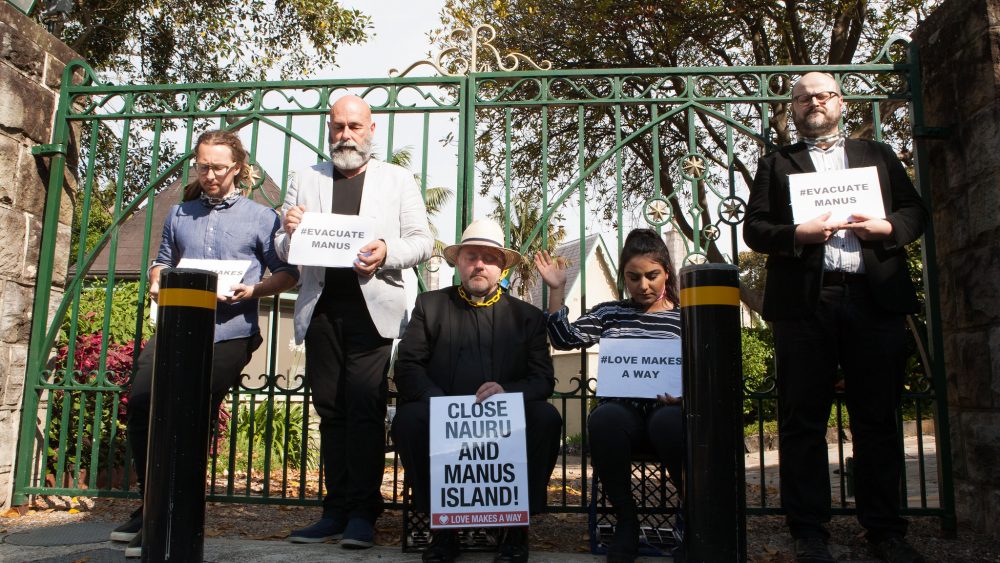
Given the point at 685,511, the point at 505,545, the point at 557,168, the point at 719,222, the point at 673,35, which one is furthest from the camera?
the point at 557,168

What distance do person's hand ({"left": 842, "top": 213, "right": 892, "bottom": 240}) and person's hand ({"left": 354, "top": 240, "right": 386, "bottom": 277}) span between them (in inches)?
82.4

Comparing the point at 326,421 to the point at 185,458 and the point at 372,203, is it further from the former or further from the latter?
the point at 185,458

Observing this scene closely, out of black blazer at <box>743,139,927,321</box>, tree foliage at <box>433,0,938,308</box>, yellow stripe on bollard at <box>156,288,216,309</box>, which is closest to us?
yellow stripe on bollard at <box>156,288,216,309</box>

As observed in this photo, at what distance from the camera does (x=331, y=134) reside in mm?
3850

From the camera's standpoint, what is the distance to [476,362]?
348 cm

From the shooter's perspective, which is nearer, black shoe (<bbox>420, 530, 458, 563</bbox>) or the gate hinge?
black shoe (<bbox>420, 530, 458, 563</bbox>)

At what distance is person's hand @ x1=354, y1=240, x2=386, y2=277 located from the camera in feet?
11.6

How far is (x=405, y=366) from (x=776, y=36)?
9.41 m

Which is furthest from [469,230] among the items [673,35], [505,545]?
[673,35]

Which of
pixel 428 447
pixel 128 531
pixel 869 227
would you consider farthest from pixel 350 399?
pixel 869 227

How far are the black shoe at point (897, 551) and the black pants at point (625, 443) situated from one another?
0.95m

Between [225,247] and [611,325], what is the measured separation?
1961mm

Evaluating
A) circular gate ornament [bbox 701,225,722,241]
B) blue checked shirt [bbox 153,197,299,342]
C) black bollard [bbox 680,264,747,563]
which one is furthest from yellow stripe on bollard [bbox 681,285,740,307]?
blue checked shirt [bbox 153,197,299,342]

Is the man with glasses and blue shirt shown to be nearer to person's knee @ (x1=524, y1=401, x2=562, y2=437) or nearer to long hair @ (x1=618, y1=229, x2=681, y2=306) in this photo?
person's knee @ (x1=524, y1=401, x2=562, y2=437)
